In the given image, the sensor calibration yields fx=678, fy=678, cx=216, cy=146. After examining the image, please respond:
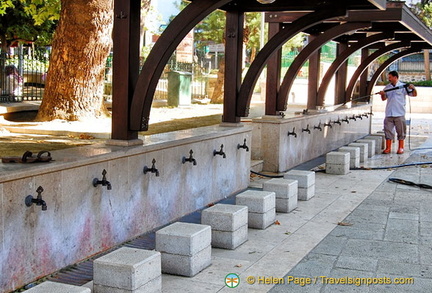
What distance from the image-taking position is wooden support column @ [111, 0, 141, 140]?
7645mm

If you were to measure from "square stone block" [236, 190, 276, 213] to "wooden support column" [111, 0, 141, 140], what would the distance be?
1608 millimetres

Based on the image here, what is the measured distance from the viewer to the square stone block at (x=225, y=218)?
7309mm

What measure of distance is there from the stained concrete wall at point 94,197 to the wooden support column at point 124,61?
14.9 inches

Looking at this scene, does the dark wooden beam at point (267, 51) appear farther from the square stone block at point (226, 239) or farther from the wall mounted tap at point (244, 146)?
the square stone block at point (226, 239)

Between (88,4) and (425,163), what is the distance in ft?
25.7

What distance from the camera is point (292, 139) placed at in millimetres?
13695

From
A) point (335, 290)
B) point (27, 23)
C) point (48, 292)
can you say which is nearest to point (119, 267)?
point (48, 292)

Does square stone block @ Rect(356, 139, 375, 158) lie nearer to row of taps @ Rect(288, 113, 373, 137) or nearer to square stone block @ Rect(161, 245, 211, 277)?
row of taps @ Rect(288, 113, 373, 137)

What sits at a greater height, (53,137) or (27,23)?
(27,23)

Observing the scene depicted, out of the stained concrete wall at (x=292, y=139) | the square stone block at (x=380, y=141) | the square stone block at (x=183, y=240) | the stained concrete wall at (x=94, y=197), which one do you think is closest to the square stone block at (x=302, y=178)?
the stained concrete wall at (x=94, y=197)

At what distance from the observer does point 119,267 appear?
539cm

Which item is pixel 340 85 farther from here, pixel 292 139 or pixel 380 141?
pixel 292 139

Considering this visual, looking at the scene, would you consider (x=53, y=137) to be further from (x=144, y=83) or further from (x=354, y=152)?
(x=354, y=152)

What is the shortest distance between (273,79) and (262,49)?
2.11 metres
